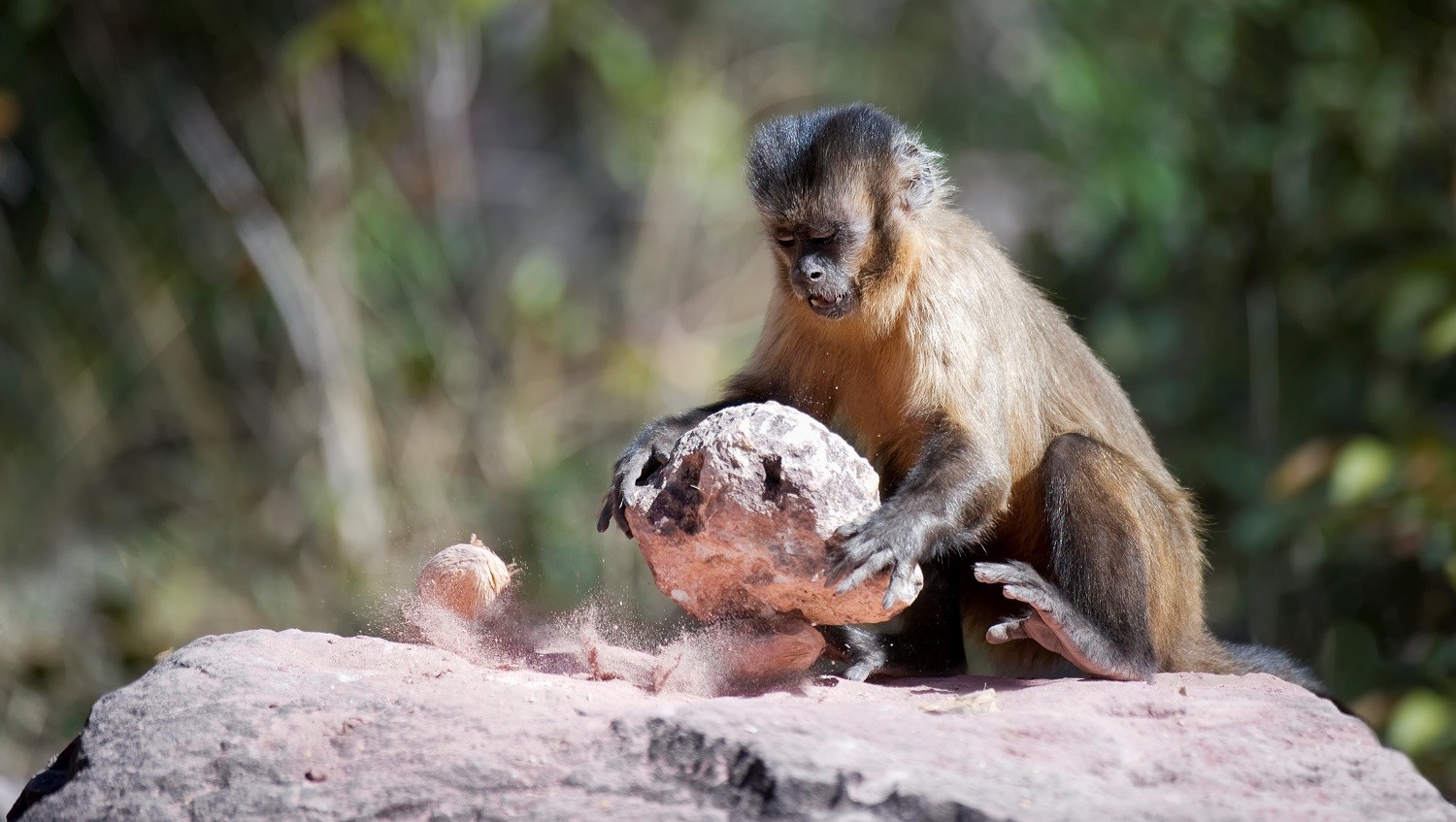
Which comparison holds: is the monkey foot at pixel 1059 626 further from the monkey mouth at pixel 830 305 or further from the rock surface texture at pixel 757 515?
the monkey mouth at pixel 830 305

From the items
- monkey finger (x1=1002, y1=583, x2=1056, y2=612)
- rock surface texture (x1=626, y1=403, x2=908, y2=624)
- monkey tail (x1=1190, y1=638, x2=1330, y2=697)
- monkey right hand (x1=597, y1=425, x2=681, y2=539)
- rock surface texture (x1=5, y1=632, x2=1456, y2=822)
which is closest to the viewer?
rock surface texture (x1=5, y1=632, x2=1456, y2=822)

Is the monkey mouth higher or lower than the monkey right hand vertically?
higher

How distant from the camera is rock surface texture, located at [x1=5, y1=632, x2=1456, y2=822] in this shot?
2549 millimetres

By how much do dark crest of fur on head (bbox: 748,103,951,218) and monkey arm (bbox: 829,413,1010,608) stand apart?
71cm

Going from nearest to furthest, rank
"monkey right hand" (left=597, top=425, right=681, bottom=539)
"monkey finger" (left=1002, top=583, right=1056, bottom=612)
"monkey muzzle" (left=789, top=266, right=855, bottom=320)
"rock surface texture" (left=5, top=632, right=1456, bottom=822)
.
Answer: "rock surface texture" (left=5, top=632, right=1456, bottom=822) < "monkey finger" (left=1002, top=583, right=1056, bottom=612) < "monkey right hand" (left=597, top=425, right=681, bottom=539) < "monkey muzzle" (left=789, top=266, right=855, bottom=320)

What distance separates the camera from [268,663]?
3.24m

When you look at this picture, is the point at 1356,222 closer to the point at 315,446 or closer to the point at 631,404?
the point at 631,404

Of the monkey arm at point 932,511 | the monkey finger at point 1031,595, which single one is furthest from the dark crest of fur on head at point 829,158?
the monkey finger at point 1031,595

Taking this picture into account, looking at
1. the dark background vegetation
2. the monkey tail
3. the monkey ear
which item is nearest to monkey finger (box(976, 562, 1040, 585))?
the monkey tail

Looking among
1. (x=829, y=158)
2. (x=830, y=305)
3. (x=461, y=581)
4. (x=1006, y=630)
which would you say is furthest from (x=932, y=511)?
(x=461, y=581)

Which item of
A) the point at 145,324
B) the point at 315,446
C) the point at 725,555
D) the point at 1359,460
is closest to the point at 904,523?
the point at 725,555

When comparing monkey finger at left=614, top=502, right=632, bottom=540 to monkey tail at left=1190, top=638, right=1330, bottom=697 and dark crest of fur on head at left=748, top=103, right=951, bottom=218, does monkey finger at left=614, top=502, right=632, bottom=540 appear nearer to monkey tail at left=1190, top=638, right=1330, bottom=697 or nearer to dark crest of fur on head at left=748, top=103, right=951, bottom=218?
dark crest of fur on head at left=748, top=103, right=951, bottom=218

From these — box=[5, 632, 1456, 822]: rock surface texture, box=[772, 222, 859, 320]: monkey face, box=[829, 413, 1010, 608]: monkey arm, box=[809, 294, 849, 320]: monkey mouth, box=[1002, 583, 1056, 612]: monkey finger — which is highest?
box=[772, 222, 859, 320]: monkey face

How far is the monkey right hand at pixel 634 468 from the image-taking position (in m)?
3.67
